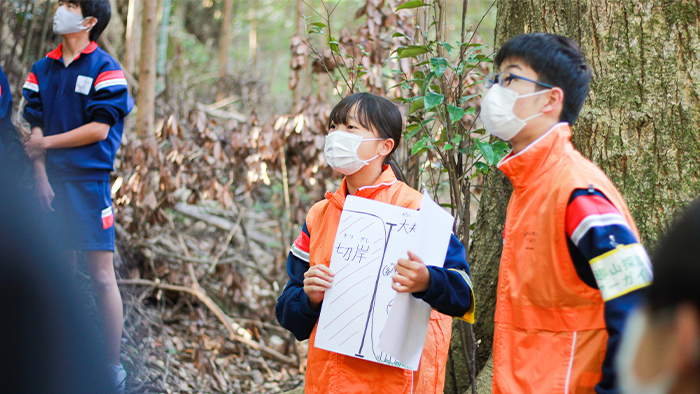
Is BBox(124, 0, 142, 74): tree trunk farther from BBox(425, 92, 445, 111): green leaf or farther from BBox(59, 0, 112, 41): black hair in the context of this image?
BBox(425, 92, 445, 111): green leaf

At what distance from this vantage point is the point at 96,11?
3.07 metres

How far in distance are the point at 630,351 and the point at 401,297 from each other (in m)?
0.93

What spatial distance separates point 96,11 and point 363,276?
2.33m

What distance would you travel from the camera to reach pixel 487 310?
2691 millimetres

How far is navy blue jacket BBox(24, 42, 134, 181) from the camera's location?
2.92 metres

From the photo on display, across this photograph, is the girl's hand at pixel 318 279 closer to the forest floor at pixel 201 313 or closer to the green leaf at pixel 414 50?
the green leaf at pixel 414 50

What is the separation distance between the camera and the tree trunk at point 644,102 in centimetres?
212

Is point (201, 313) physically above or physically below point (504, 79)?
below

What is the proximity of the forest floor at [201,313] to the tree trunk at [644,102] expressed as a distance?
2559mm

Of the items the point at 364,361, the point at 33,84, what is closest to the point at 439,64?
the point at 364,361

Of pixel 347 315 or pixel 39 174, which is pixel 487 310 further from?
pixel 39 174

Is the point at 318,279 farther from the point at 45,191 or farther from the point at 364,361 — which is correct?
the point at 45,191

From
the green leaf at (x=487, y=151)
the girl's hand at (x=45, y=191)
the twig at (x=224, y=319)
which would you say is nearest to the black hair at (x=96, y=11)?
the girl's hand at (x=45, y=191)

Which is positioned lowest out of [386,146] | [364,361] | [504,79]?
[364,361]
